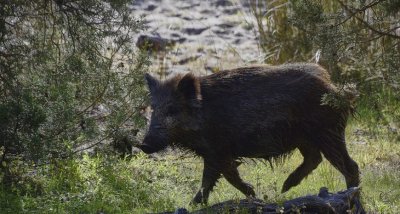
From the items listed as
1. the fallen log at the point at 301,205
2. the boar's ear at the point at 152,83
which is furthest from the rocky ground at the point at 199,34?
the fallen log at the point at 301,205

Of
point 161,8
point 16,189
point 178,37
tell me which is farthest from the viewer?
point 161,8

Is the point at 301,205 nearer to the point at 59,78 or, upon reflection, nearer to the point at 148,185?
the point at 148,185

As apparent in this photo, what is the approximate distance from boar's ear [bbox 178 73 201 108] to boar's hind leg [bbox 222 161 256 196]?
26.2 inches

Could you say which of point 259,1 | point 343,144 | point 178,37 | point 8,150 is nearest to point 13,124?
point 8,150

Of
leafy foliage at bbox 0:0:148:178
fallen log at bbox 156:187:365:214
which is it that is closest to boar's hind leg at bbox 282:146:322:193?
fallen log at bbox 156:187:365:214

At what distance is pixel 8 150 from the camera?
8.34m

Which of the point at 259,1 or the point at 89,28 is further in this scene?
the point at 259,1

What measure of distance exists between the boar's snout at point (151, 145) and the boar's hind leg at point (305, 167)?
134 centimetres

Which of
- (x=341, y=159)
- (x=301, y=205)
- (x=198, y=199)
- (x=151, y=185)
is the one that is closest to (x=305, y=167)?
(x=341, y=159)

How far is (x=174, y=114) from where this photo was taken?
27.7 ft

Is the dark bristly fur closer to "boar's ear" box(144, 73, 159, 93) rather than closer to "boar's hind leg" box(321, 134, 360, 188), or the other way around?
"boar's hind leg" box(321, 134, 360, 188)

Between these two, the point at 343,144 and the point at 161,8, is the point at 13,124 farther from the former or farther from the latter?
the point at 161,8

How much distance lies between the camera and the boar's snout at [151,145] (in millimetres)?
8141

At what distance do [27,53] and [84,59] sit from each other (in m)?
0.71
